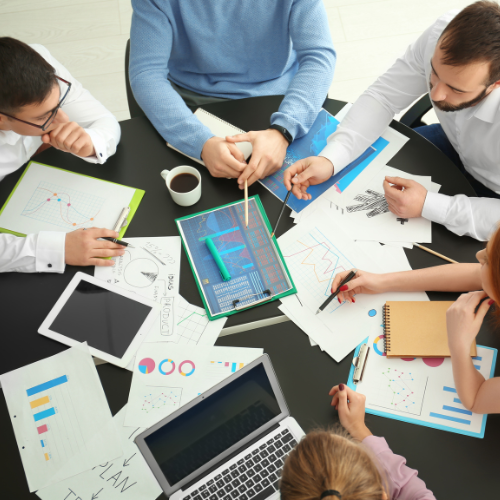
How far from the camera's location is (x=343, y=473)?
76 cm

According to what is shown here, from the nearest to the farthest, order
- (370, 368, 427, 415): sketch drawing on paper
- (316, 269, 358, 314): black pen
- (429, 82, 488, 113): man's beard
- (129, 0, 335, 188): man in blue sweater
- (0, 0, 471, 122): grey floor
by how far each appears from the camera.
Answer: (370, 368, 427, 415): sketch drawing on paper < (316, 269, 358, 314): black pen < (429, 82, 488, 113): man's beard < (129, 0, 335, 188): man in blue sweater < (0, 0, 471, 122): grey floor

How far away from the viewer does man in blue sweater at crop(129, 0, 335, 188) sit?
1.33m

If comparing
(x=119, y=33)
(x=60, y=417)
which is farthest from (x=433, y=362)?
(x=119, y=33)

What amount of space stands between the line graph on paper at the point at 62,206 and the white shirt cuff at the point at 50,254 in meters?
0.09

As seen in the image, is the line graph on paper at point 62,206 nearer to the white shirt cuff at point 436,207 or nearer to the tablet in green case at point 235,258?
the tablet in green case at point 235,258

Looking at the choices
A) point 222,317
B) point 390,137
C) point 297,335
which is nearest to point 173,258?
point 222,317

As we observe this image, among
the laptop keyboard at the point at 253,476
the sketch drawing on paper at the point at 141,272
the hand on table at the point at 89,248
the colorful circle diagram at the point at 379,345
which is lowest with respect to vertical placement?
the laptop keyboard at the point at 253,476

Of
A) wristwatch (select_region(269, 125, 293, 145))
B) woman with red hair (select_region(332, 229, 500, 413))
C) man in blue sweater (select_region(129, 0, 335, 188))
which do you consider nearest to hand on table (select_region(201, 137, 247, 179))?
man in blue sweater (select_region(129, 0, 335, 188))

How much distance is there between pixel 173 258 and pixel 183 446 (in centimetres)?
49

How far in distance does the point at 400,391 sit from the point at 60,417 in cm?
83

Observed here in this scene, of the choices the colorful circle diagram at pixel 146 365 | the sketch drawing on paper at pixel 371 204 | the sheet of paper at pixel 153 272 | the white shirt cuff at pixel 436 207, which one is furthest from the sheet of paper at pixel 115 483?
the white shirt cuff at pixel 436 207

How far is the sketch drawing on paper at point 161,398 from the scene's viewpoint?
1043 mm

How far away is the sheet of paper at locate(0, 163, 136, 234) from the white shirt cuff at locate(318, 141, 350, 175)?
618mm

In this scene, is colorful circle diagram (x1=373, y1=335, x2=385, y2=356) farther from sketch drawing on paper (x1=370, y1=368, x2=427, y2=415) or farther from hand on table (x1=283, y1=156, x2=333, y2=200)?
hand on table (x1=283, y1=156, x2=333, y2=200)
